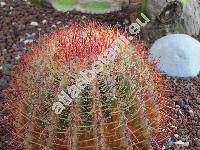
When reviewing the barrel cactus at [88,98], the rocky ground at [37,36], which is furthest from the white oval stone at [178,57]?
the barrel cactus at [88,98]

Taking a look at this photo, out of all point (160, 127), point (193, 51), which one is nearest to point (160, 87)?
point (160, 127)

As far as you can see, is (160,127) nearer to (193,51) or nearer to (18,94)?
(18,94)

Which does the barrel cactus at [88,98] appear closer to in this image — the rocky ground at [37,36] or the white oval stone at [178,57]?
the rocky ground at [37,36]

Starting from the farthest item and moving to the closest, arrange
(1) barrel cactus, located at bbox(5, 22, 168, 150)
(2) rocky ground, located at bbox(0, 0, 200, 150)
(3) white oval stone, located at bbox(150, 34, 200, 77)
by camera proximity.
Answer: (3) white oval stone, located at bbox(150, 34, 200, 77)
(2) rocky ground, located at bbox(0, 0, 200, 150)
(1) barrel cactus, located at bbox(5, 22, 168, 150)

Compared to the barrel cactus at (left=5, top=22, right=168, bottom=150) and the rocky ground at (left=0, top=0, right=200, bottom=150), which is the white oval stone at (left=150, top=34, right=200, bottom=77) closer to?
the rocky ground at (left=0, top=0, right=200, bottom=150)

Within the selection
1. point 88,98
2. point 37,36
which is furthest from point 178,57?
point 88,98

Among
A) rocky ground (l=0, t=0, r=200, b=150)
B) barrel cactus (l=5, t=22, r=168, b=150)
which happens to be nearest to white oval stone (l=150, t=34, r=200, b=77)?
rocky ground (l=0, t=0, r=200, b=150)
